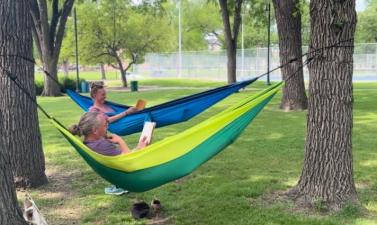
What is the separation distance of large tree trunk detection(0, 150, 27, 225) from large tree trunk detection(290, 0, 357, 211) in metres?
2.40

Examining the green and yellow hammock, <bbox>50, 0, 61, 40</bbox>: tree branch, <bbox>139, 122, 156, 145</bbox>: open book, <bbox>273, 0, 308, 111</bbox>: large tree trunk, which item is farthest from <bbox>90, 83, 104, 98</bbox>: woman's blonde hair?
<bbox>50, 0, 61, 40</bbox>: tree branch

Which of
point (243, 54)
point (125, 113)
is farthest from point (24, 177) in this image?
Answer: point (243, 54)

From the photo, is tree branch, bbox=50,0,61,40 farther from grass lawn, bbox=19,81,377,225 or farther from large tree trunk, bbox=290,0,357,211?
large tree trunk, bbox=290,0,357,211

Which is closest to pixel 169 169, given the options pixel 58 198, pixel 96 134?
pixel 96 134

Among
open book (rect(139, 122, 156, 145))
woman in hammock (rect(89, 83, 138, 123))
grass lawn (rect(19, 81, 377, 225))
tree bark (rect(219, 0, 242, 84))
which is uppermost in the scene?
tree bark (rect(219, 0, 242, 84))

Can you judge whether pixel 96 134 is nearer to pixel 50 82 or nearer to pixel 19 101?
pixel 19 101

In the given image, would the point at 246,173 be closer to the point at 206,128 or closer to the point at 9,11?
the point at 206,128

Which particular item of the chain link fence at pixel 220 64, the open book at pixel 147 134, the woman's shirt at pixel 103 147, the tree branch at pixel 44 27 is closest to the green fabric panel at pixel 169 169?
the woman's shirt at pixel 103 147

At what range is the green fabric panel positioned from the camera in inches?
144

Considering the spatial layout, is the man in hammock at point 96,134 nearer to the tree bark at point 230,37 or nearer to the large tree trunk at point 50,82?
the tree bark at point 230,37

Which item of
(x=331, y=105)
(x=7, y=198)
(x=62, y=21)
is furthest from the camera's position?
(x=62, y=21)

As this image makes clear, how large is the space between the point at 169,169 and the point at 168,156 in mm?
109

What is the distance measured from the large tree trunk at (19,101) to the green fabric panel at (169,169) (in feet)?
4.80

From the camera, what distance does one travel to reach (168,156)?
3.64m
